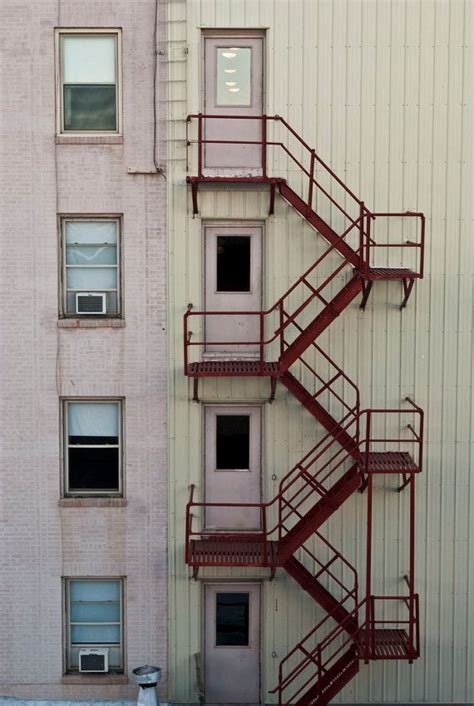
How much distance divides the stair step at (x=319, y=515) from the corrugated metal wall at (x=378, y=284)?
3.23ft

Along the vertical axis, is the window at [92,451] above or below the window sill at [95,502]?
above

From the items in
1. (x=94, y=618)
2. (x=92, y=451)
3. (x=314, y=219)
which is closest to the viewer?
(x=314, y=219)

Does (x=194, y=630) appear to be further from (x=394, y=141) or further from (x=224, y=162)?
(x=394, y=141)

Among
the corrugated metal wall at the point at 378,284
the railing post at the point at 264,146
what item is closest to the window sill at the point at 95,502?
the corrugated metal wall at the point at 378,284

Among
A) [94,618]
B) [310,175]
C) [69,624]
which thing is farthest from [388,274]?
[69,624]

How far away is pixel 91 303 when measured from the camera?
1453 cm

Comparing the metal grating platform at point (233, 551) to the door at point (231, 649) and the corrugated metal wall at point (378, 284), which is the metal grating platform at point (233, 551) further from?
the door at point (231, 649)

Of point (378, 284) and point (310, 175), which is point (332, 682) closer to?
point (378, 284)

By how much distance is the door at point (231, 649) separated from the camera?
14922 mm

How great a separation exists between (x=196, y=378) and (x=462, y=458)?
457cm

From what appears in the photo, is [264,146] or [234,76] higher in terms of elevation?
[234,76]

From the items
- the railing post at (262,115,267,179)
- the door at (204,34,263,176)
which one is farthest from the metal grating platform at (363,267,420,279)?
the door at (204,34,263,176)

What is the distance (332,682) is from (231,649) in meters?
1.80

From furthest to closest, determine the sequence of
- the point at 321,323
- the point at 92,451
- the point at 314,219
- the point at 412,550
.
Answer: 1. the point at 92,451
2. the point at 412,550
3. the point at 314,219
4. the point at 321,323
